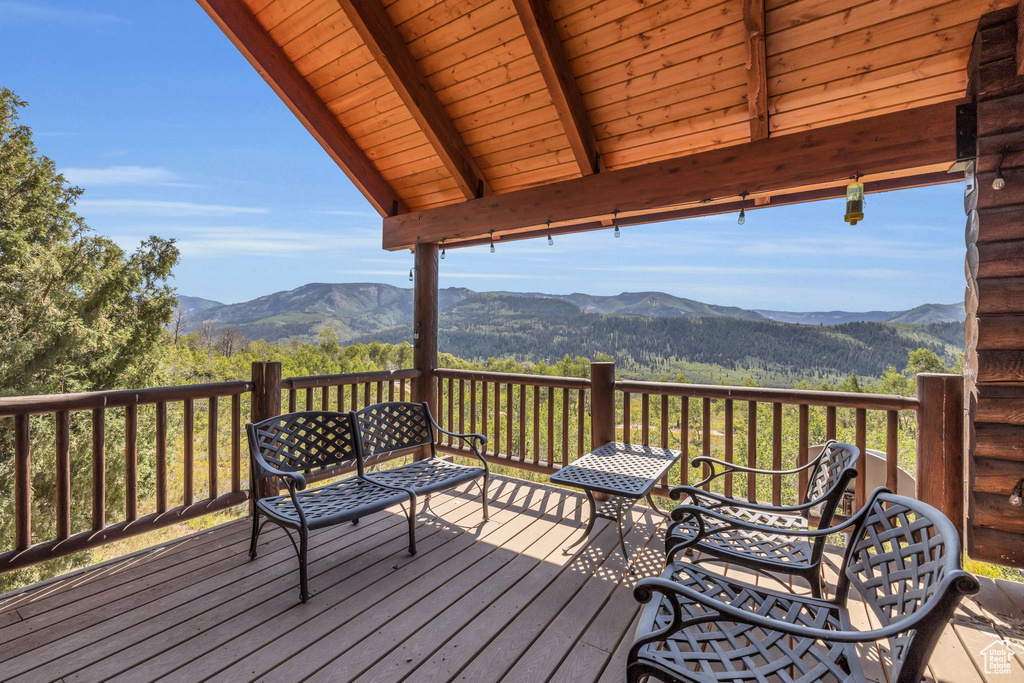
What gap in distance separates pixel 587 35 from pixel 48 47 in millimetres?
26273

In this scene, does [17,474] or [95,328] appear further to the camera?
[95,328]

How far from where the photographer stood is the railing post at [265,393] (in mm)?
3219

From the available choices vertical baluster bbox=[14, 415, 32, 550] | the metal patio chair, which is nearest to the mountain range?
the metal patio chair

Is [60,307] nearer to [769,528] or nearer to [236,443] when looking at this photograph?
[236,443]

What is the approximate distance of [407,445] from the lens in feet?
10.9

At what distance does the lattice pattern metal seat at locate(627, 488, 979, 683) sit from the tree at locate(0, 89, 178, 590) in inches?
608

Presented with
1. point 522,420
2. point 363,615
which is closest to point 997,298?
point 522,420

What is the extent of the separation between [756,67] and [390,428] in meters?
3.30

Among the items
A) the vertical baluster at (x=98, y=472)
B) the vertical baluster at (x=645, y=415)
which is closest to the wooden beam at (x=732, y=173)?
the vertical baluster at (x=645, y=415)

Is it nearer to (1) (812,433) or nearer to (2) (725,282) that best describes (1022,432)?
(1) (812,433)

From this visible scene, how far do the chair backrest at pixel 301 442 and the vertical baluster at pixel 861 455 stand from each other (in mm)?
3083

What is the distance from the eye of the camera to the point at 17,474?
7.10 feet

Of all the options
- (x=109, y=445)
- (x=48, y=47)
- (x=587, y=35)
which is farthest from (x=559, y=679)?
(x=48, y=47)

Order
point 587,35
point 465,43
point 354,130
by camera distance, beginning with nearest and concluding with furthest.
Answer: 1. point 587,35
2. point 465,43
3. point 354,130
